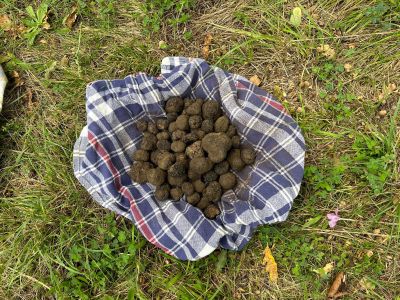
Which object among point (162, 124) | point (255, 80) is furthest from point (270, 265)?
point (255, 80)

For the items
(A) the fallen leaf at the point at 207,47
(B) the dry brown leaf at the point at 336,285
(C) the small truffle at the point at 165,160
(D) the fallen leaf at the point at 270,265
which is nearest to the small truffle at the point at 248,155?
(C) the small truffle at the point at 165,160

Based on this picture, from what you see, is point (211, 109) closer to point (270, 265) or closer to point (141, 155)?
point (141, 155)

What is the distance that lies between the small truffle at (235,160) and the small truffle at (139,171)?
55 centimetres

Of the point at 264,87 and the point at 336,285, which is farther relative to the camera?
the point at 264,87

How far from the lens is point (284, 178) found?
2484mm

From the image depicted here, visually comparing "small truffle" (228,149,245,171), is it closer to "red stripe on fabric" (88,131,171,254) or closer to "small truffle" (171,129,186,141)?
"small truffle" (171,129,186,141)

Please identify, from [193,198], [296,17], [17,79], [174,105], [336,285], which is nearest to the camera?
[336,285]

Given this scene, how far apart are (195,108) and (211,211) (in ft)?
2.25

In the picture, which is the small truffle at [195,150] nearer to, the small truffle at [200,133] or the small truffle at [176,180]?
the small truffle at [200,133]

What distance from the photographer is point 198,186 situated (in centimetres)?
259

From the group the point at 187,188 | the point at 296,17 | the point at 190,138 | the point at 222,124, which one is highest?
the point at 296,17

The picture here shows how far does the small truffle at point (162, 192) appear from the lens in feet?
8.43

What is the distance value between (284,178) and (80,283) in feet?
4.90

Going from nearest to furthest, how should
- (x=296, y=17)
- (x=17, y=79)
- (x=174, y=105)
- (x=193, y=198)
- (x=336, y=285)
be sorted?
Answer: (x=336, y=285)
(x=193, y=198)
(x=174, y=105)
(x=296, y=17)
(x=17, y=79)
